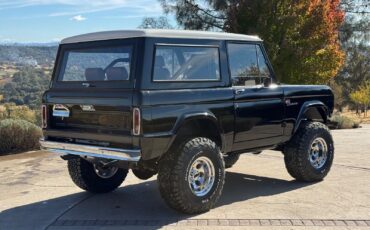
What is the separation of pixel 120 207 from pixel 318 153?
3.13 m

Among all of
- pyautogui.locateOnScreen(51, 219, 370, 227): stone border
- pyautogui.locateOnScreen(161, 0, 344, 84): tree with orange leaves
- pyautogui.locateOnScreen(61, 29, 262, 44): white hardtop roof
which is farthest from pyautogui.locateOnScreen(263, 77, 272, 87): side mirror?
pyautogui.locateOnScreen(161, 0, 344, 84): tree with orange leaves

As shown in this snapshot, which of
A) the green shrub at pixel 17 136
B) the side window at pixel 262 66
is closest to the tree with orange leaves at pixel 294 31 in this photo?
the green shrub at pixel 17 136

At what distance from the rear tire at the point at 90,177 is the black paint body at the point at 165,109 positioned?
0.75 meters

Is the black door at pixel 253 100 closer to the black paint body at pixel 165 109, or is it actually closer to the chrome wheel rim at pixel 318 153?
the black paint body at pixel 165 109

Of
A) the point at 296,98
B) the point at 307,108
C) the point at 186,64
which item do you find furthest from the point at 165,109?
the point at 307,108

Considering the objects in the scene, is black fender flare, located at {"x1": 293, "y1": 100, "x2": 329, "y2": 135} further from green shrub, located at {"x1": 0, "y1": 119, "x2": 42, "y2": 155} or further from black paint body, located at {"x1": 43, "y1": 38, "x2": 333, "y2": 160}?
green shrub, located at {"x1": 0, "y1": 119, "x2": 42, "y2": 155}

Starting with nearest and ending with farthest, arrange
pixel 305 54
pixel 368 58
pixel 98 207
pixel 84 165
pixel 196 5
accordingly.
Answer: pixel 98 207, pixel 84 165, pixel 305 54, pixel 196 5, pixel 368 58

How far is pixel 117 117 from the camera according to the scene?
5.62m

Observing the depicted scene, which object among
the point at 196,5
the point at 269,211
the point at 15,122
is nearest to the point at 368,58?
the point at 196,5

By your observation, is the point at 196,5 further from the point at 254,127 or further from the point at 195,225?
the point at 195,225

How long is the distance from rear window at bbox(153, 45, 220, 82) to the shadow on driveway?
155 centimetres

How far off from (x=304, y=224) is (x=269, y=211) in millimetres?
599

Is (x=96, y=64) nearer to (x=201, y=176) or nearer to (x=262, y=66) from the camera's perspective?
(x=201, y=176)

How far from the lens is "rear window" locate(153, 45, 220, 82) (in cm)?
577
